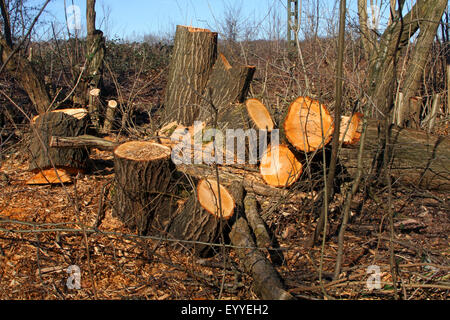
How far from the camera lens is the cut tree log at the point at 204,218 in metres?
2.69

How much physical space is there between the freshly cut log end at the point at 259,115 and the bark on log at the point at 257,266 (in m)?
1.09

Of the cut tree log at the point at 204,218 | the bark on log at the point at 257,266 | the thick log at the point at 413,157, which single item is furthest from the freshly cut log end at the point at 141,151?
the thick log at the point at 413,157

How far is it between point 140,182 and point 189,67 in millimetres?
2475

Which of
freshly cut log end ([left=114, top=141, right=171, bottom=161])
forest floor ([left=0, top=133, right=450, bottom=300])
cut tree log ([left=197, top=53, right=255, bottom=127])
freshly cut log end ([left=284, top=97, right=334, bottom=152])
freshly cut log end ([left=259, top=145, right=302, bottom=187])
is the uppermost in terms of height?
cut tree log ([left=197, top=53, right=255, bottom=127])

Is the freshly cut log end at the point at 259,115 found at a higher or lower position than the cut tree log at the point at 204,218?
higher

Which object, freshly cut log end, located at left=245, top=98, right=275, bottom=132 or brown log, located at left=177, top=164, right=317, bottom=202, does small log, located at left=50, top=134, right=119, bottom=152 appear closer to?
brown log, located at left=177, top=164, right=317, bottom=202

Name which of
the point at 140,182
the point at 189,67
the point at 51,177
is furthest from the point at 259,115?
A: the point at 51,177

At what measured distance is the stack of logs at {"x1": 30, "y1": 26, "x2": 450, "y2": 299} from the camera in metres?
2.73

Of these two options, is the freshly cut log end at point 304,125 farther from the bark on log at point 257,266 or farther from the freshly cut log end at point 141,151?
the freshly cut log end at point 141,151

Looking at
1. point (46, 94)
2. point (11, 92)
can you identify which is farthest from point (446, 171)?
point (11, 92)

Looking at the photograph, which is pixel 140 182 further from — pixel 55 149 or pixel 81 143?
pixel 55 149

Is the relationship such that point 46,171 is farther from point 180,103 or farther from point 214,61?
point 214,61

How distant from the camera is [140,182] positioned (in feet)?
9.66

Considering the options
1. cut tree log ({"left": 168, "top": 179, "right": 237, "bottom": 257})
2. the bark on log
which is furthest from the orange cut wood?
the bark on log
